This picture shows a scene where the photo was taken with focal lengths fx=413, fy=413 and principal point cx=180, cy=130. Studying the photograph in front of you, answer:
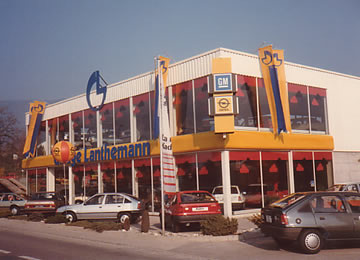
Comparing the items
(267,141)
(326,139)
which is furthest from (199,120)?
(326,139)

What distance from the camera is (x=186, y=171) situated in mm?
21953

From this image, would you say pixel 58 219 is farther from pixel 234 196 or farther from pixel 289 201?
pixel 289 201

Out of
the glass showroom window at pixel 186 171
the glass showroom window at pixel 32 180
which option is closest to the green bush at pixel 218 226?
the glass showroom window at pixel 186 171

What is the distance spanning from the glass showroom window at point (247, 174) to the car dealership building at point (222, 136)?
0.05m

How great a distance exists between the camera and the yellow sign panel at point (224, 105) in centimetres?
1931

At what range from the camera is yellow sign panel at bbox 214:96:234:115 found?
63.4 ft

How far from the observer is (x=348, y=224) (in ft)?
36.3

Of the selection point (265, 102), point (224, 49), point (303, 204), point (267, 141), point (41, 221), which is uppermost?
point (224, 49)

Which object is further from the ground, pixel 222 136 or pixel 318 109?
pixel 318 109

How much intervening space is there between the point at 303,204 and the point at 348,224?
127 centimetres

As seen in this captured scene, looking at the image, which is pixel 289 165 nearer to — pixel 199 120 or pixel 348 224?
pixel 199 120

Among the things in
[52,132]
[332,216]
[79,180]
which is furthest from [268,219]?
[52,132]

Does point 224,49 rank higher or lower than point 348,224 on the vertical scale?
higher

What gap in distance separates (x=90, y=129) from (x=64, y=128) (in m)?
3.95
